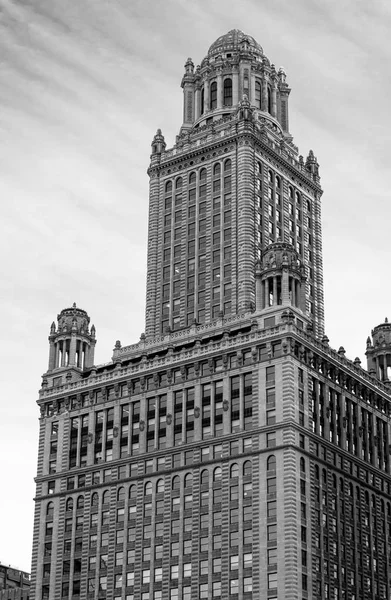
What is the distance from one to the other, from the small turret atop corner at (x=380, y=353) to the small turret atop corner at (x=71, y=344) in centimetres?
4295

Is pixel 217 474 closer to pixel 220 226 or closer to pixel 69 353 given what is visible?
pixel 69 353

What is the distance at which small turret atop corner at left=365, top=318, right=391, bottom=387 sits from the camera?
615ft

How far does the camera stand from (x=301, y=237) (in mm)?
199000

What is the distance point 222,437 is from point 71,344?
34.8 m

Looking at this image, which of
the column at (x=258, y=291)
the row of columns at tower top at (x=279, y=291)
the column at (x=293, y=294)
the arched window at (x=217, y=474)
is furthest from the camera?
the column at (x=258, y=291)

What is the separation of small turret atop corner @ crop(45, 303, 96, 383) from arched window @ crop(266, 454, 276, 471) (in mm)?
39719

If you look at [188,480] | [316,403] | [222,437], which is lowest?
[188,480]

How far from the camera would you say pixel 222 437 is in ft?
527

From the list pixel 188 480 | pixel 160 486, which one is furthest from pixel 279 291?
pixel 160 486

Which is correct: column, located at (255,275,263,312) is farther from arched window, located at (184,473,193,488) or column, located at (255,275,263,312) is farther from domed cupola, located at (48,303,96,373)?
domed cupola, located at (48,303,96,373)

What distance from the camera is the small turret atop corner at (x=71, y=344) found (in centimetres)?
18412

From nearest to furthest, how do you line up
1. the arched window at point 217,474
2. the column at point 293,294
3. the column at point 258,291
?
the arched window at point 217,474, the column at point 293,294, the column at point 258,291

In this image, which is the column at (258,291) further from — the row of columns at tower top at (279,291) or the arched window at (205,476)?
the arched window at (205,476)

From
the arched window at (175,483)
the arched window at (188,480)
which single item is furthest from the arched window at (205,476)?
the arched window at (175,483)
